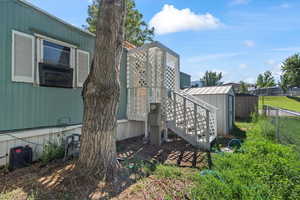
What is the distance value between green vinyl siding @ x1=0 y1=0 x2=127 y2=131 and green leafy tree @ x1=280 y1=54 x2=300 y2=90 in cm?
3689

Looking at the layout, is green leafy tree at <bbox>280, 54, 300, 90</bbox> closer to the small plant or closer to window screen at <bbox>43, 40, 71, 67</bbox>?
window screen at <bbox>43, 40, 71, 67</bbox>

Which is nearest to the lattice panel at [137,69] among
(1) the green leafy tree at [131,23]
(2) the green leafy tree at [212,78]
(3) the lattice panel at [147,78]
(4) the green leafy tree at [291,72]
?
(3) the lattice panel at [147,78]

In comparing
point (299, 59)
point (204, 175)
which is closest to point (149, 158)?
point (204, 175)

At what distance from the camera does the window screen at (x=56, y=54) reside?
3967 millimetres

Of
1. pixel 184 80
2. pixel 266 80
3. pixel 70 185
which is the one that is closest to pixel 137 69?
pixel 70 185

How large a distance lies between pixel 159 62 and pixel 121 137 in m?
3.16

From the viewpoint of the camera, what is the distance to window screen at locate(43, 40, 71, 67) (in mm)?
3967

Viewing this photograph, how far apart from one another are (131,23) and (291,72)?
31.4 meters

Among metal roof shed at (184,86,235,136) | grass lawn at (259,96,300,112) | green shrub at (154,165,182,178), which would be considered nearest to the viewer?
green shrub at (154,165,182,178)

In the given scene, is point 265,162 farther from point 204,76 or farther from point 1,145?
point 204,76

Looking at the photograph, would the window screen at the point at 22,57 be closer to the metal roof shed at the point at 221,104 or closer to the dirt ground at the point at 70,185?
the dirt ground at the point at 70,185

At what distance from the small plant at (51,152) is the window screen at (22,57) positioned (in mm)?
1589

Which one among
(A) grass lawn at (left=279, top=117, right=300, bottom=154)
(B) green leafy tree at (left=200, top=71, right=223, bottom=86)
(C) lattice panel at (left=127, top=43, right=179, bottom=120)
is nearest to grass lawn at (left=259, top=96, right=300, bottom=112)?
(B) green leafy tree at (left=200, top=71, right=223, bottom=86)

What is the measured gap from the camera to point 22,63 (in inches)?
138
